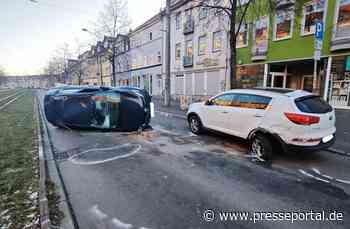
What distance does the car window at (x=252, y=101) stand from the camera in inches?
193

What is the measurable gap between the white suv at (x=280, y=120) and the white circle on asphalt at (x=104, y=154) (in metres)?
3.05

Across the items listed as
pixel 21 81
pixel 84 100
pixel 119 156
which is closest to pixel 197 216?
pixel 119 156

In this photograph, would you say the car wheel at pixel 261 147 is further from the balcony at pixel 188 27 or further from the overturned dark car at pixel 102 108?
the balcony at pixel 188 27

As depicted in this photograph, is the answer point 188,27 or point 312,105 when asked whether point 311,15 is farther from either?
point 188,27

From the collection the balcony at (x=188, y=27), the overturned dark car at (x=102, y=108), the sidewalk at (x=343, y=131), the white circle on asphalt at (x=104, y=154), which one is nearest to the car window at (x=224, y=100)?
the white circle on asphalt at (x=104, y=154)

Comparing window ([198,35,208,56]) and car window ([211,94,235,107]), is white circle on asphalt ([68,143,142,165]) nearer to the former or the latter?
car window ([211,94,235,107])

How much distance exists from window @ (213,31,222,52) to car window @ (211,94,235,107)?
12596 mm

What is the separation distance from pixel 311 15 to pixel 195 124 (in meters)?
10.5

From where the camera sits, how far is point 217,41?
705 inches

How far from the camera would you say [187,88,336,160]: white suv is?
434cm

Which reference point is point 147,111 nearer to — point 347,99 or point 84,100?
point 84,100

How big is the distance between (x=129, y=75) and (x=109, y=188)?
33708mm

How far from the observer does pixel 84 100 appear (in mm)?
7762

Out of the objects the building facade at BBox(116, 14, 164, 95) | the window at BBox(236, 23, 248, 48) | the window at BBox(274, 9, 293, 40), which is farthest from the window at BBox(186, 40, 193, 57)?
the window at BBox(274, 9, 293, 40)
